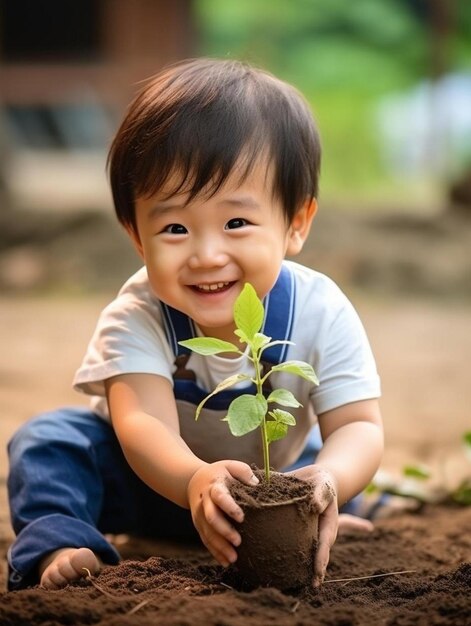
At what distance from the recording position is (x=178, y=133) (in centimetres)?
194

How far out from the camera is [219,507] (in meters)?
1.64

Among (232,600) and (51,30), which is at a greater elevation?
(51,30)

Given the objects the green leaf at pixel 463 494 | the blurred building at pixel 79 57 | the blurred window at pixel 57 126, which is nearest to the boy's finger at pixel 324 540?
the green leaf at pixel 463 494

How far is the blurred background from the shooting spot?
15.1ft

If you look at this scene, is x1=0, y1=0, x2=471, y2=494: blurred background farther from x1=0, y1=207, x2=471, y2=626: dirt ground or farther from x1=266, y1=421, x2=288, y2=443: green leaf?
x1=266, y1=421, x2=288, y2=443: green leaf

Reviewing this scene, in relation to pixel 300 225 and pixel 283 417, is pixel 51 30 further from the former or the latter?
pixel 283 417

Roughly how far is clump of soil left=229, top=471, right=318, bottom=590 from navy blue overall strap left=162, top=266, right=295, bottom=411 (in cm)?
47

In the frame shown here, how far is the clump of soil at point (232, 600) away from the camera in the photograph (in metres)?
1.54

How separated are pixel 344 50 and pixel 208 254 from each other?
1442 cm

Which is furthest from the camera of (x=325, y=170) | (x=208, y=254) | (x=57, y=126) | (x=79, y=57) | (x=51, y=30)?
(x=325, y=170)

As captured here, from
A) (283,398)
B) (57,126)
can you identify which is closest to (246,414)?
(283,398)

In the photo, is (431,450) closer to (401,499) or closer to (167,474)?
(401,499)

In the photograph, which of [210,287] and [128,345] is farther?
[128,345]

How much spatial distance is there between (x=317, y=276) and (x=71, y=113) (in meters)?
8.93
